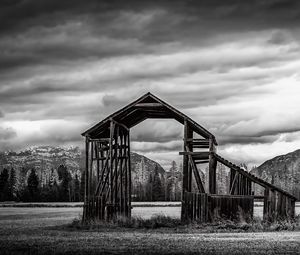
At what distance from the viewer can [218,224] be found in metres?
30.4

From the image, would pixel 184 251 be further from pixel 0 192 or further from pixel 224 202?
pixel 0 192

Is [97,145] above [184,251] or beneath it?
above

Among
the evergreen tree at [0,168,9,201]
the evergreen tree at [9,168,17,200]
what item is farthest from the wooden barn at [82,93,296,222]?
the evergreen tree at [9,168,17,200]

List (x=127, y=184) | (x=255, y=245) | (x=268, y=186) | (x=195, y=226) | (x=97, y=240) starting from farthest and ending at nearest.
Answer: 1. (x=127, y=184)
2. (x=268, y=186)
3. (x=195, y=226)
4. (x=97, y=240)
5. (x=255, y=245)

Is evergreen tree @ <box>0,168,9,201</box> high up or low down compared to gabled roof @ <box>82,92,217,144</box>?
down

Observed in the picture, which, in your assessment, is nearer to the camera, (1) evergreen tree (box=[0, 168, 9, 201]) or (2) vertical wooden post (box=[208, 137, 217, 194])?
(2) vertical wooden post (box=[208, 137, 217, 194])

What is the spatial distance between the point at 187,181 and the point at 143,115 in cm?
588

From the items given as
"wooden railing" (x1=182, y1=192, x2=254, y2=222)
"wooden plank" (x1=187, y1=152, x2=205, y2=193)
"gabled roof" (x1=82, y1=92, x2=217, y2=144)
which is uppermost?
"gabled roof" (x1=82, y1=92, x2=217, y2=144)

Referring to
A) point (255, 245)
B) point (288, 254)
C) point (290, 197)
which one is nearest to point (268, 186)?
point (290, 197)

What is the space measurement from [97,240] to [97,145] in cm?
1415

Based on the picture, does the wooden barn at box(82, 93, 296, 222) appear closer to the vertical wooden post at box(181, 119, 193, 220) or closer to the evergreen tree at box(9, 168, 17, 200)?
the vertical wooden post at box(181, 119, 193, 220)

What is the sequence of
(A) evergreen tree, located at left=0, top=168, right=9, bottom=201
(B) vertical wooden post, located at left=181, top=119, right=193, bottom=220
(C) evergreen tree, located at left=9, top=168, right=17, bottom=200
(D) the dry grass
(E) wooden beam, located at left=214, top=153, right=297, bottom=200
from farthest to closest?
(C) evergreen tree, located at left=9, top=168, right=17, bottom=200 < (A) evergreen tree, located at left=0, top=168, right=9, bottom=201 < (B) vertical wooden post, located at left=181, top=119, right=193, bottom=220 < (E) wooden beam, located at left=214, top=153, right=297, bottom=200 < (D) the dry grass

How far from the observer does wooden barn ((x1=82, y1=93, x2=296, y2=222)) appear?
31.7 meters

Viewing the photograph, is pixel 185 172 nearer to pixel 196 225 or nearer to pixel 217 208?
pixel 217 208
